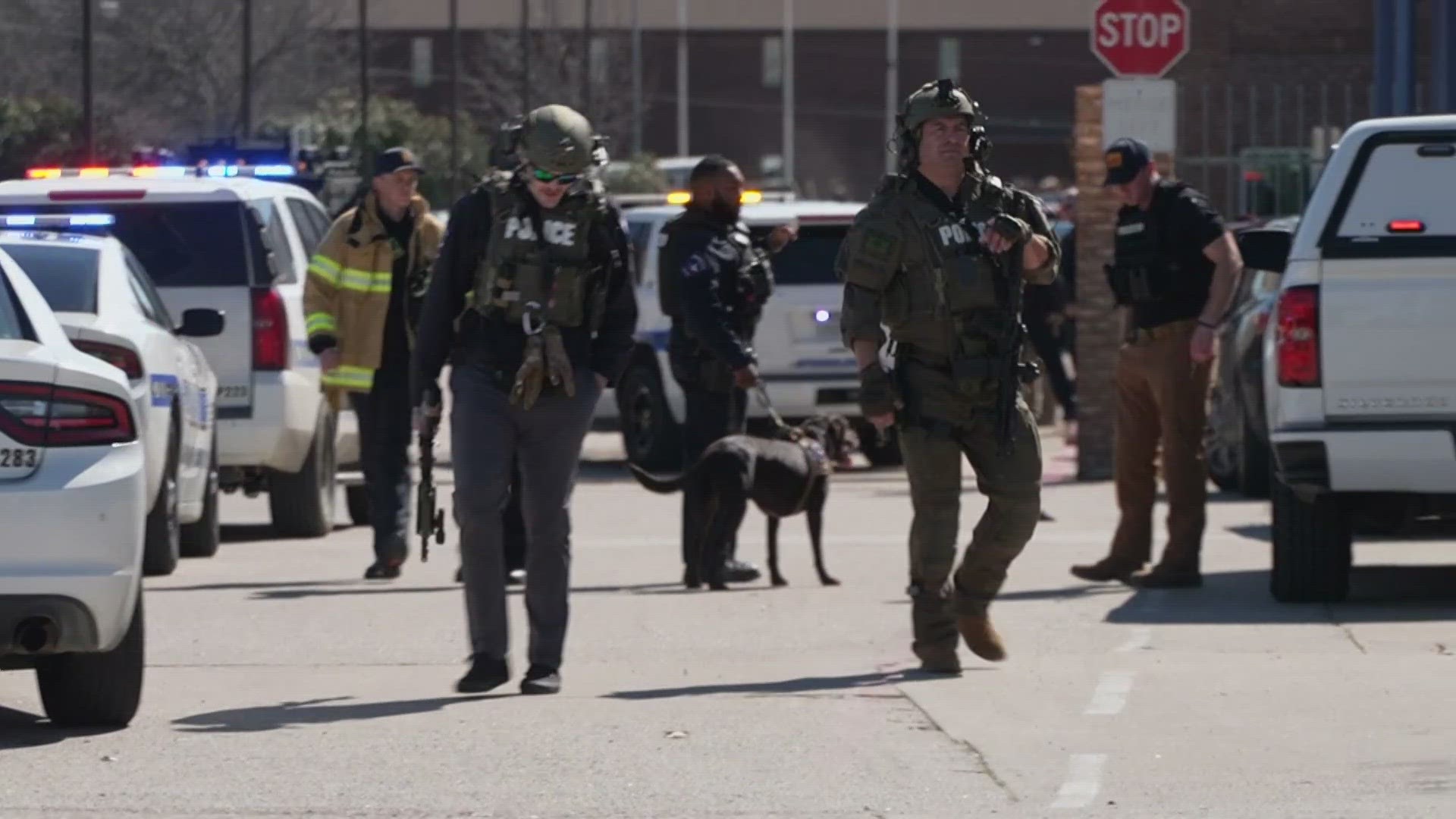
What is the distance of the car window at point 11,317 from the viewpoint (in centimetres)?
759

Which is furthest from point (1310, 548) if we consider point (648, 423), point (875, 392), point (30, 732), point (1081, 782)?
point (648, 423)

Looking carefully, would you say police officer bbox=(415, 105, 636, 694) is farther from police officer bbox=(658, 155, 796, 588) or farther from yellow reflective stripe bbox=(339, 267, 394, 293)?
yellow reflective stripe bbox=(339, 267, 394, 293)

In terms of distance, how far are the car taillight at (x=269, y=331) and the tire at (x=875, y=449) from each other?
6.66 m

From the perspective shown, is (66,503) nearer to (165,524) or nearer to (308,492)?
(165,524)

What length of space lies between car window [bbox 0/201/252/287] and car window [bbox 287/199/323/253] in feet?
2.79

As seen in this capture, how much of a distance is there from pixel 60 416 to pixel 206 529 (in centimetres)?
601

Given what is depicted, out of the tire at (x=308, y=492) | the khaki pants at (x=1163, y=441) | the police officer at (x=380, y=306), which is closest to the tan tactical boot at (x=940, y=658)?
the khaki pants at (x=1163, y=441)

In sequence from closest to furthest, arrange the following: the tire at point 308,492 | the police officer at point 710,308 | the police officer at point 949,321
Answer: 1. the police officer at point 949,321
2. the police officer at point 710,308
3. the tire at point 308,492

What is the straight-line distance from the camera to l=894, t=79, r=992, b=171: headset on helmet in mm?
8422

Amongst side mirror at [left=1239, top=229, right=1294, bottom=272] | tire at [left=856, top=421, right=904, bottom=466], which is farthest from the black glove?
tire at [left=856, top=421, right=904, bottom=466]

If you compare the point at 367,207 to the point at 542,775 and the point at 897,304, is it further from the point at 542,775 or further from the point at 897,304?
the point at 542,775

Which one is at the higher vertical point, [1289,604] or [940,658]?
[940,658]

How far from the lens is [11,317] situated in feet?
25.2

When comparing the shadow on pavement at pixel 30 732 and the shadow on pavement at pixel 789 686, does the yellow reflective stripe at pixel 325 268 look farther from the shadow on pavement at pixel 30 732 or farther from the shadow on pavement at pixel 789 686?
the shadow on pavement at pixel 30 732
